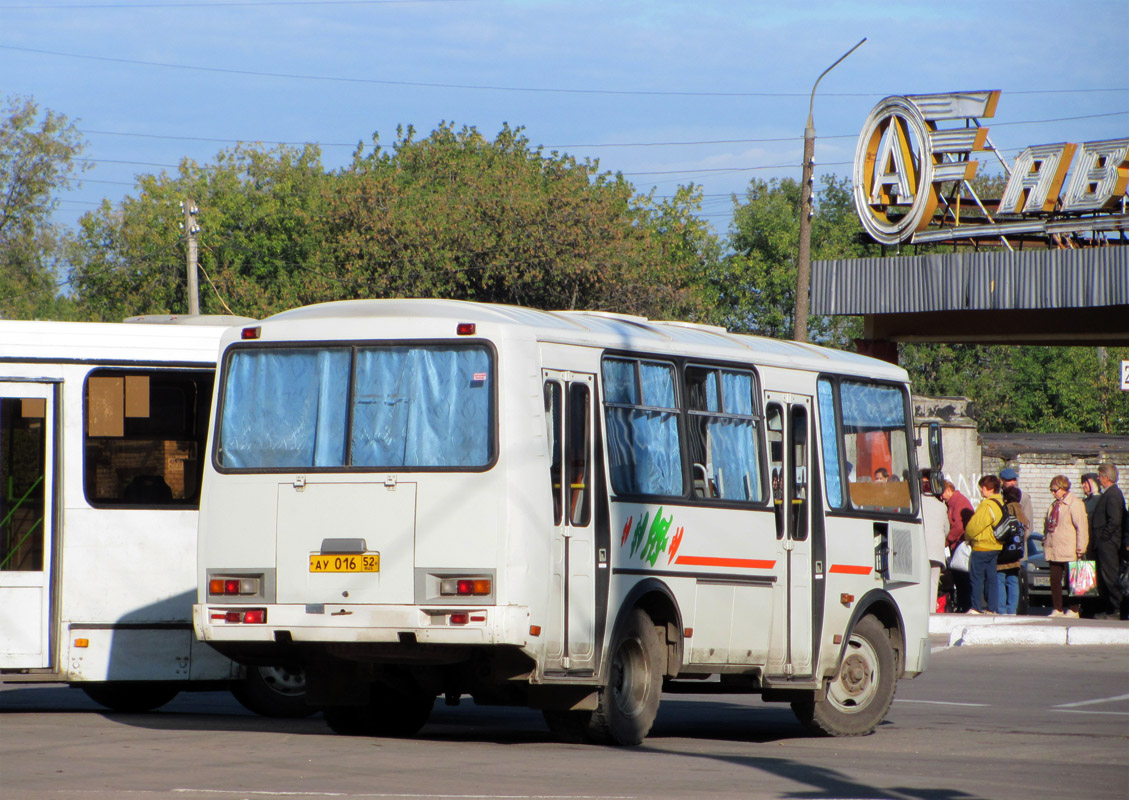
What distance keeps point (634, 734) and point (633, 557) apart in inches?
44.4

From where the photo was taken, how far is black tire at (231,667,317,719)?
488 inches

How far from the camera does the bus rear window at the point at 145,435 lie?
11.9 metres

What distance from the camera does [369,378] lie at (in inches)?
399

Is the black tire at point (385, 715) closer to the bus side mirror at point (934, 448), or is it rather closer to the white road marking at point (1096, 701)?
the bus side mirror at point (934, 448)

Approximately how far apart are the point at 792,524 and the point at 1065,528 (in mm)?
11305

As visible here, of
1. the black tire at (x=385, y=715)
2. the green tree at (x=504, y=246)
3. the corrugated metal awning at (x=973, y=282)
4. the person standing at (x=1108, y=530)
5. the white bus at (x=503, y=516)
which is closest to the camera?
the white bus at (x=503, y=516)

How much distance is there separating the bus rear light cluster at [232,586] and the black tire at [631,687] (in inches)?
85.1

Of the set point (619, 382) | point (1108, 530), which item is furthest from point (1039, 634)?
point (619, 382)

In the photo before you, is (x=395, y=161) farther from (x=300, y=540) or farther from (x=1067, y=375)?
(x=300, y=540)

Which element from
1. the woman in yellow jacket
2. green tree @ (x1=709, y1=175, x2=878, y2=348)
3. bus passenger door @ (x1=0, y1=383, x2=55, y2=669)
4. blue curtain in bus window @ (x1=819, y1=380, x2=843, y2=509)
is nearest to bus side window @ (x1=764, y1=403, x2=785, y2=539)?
blue curtain in bus window @ (x1=819, y1=380, x2=843, y2=509)

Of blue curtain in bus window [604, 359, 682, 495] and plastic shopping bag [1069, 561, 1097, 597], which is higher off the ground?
blue curtain in bus window [604, 359, 682, 495]

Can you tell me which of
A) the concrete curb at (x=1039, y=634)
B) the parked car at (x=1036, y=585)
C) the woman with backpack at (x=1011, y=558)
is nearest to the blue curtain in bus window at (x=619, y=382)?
the concrete curb at (x=1039, y=634)

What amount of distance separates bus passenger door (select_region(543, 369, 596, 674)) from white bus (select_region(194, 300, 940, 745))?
0.04ft

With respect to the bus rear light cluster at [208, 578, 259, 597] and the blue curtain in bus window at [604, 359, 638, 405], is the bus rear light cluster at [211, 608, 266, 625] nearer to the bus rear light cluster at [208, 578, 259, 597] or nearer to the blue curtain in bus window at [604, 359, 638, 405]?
the bus rear light cluster at [208, 578, 259, 597]
